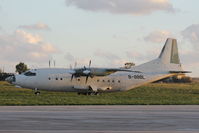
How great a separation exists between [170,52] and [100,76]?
911 cm

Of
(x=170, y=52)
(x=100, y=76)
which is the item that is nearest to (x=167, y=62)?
(x=170, y=52)

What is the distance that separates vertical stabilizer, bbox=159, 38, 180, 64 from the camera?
2314 inches

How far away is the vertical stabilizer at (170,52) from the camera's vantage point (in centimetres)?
5878

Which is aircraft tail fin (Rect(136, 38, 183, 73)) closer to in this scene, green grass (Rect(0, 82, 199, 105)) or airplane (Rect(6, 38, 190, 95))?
airplane (Rect(6, 38, 190, 95))

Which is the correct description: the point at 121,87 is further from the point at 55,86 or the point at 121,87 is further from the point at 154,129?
the point at 154,129

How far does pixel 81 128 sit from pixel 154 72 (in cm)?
3986

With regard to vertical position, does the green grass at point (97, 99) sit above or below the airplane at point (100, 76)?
below

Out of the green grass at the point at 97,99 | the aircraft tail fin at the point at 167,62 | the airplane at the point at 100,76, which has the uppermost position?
the aircraft tail fin at the point at 167,62

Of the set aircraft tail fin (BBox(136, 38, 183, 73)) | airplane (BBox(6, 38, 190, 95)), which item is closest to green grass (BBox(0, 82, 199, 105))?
airplane (BBox(6, 38, 190, 95))

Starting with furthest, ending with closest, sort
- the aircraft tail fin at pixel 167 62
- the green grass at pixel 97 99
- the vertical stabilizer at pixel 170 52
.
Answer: the vertical stabilizer at pixel 170 52 < the aircraft tail fin at pixel 167 62 < the green grass at pixel 97 99

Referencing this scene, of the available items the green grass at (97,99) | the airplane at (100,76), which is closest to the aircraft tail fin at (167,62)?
the airplane at (100,76)

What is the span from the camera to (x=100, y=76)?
56.1m

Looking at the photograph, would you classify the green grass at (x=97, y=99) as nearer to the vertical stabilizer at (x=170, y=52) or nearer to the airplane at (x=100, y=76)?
the airplane at (x=100, y=76)

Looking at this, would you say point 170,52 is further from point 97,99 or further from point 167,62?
point 97,99
